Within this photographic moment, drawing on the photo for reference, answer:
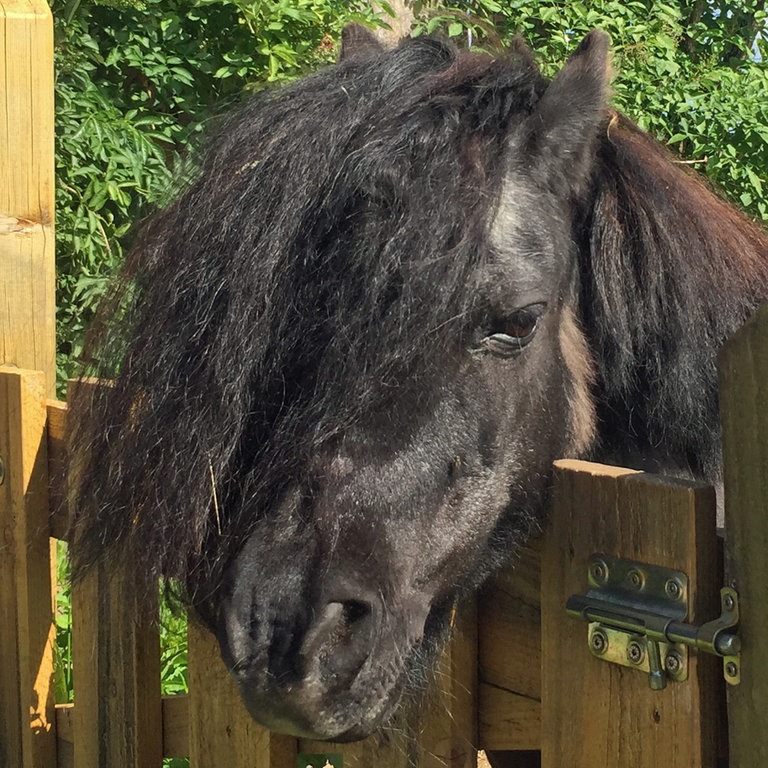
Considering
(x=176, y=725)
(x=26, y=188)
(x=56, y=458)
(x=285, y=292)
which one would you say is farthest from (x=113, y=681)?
(x=26, y=188)

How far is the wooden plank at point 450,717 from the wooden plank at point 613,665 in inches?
10.5

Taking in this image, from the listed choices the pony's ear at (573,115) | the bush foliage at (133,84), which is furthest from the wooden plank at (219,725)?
the bush foliage at (133,84)

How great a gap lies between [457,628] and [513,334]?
520 millimetres

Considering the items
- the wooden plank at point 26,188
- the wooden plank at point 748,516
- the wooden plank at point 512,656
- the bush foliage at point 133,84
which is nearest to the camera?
the wooden plank at point 748,516

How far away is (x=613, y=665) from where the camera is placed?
56.2 inches

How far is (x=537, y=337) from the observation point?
190cm

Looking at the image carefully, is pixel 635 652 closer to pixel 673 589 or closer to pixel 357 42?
pixel 673 589

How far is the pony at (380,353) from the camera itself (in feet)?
4.97

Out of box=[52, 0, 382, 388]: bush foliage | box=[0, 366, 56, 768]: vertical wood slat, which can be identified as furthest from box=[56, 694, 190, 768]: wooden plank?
box=[52, 0, 382, 388]: bush foliage

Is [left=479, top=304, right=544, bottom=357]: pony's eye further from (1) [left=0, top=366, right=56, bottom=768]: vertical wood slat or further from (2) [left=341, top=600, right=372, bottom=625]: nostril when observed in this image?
(1) [left=0, top=366, right=56, bottom=768]: vertical wood slat

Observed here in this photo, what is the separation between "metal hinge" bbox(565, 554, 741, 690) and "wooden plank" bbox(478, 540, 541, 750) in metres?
0.27

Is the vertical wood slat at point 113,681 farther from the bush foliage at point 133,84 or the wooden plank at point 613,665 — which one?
the bush foliage at point 133,84

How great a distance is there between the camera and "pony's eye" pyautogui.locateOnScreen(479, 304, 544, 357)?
177 cm

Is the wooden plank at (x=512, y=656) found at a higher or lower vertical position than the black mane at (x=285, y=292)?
lower
